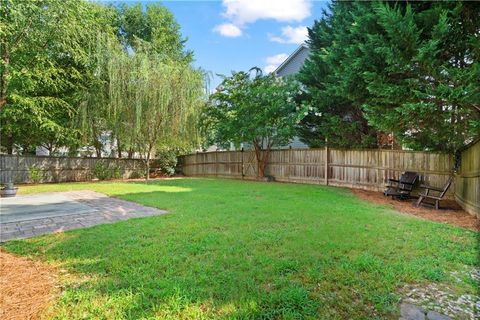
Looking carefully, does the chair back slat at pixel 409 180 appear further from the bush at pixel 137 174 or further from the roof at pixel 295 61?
the bush at pixel 137 174

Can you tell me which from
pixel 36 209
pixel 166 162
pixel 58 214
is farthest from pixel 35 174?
pixel 58 214

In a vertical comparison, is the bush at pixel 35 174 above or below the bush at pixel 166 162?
below

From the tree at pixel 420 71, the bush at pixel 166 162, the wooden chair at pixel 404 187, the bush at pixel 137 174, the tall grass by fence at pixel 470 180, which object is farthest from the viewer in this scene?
the bush at pixel 166 162

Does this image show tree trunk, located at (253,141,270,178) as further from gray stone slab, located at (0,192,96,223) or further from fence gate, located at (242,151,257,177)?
gray stone slab, located at (0,192,96,223)

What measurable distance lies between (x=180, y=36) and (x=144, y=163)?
1280 centimetres

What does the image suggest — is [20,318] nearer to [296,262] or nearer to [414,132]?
[296,262]

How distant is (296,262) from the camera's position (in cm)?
292

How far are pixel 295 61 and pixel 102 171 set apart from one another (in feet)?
44.7

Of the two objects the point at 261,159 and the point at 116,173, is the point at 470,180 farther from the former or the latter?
the point at 116,173

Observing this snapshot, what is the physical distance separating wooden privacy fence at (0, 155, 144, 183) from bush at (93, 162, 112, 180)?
102 millimetres

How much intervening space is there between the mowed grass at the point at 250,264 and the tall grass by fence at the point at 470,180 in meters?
1.38

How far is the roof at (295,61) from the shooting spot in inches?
655

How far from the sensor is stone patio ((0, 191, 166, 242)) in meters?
4.50

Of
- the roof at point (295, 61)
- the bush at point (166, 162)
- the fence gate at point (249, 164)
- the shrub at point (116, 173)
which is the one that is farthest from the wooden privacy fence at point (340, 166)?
the roof at point (295, 61)
